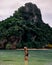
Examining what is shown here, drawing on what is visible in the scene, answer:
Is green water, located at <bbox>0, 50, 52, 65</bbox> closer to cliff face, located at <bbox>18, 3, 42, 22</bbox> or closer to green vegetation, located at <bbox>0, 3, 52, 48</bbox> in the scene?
green vegetation, located at <bbox>0, 3, 52, 48</bbox>

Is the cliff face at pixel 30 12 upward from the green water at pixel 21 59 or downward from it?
upward

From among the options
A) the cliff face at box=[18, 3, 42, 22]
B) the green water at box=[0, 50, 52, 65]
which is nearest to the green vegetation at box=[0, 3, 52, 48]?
the cliff face at box=[18, 3, 42, 22]

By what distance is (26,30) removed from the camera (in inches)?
3371

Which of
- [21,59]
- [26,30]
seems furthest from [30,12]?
[21,59]

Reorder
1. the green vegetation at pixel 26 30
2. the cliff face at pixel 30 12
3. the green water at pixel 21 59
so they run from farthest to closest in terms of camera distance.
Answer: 1. the cliff face at pixel 30 12
2. the green vegetation at pixel 26 30
3. the green water at pixel 21 59

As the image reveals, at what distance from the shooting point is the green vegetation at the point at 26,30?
8256cm

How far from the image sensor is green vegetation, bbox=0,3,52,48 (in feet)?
271

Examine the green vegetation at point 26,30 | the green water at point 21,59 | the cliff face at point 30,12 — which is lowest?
the green water at point 21,59

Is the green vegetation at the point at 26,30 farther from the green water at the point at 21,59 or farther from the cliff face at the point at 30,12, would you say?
the green water at the point at 21,59

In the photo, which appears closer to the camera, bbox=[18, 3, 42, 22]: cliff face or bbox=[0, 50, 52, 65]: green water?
bbox=[0, 50, 52, 65]: green water

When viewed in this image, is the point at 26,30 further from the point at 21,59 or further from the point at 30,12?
the point at 21,59

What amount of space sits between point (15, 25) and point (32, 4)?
1663 cm

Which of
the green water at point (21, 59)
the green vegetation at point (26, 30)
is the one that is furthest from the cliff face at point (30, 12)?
the green water at point (21, 59)

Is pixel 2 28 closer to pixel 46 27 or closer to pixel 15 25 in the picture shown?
pixel 15 25
